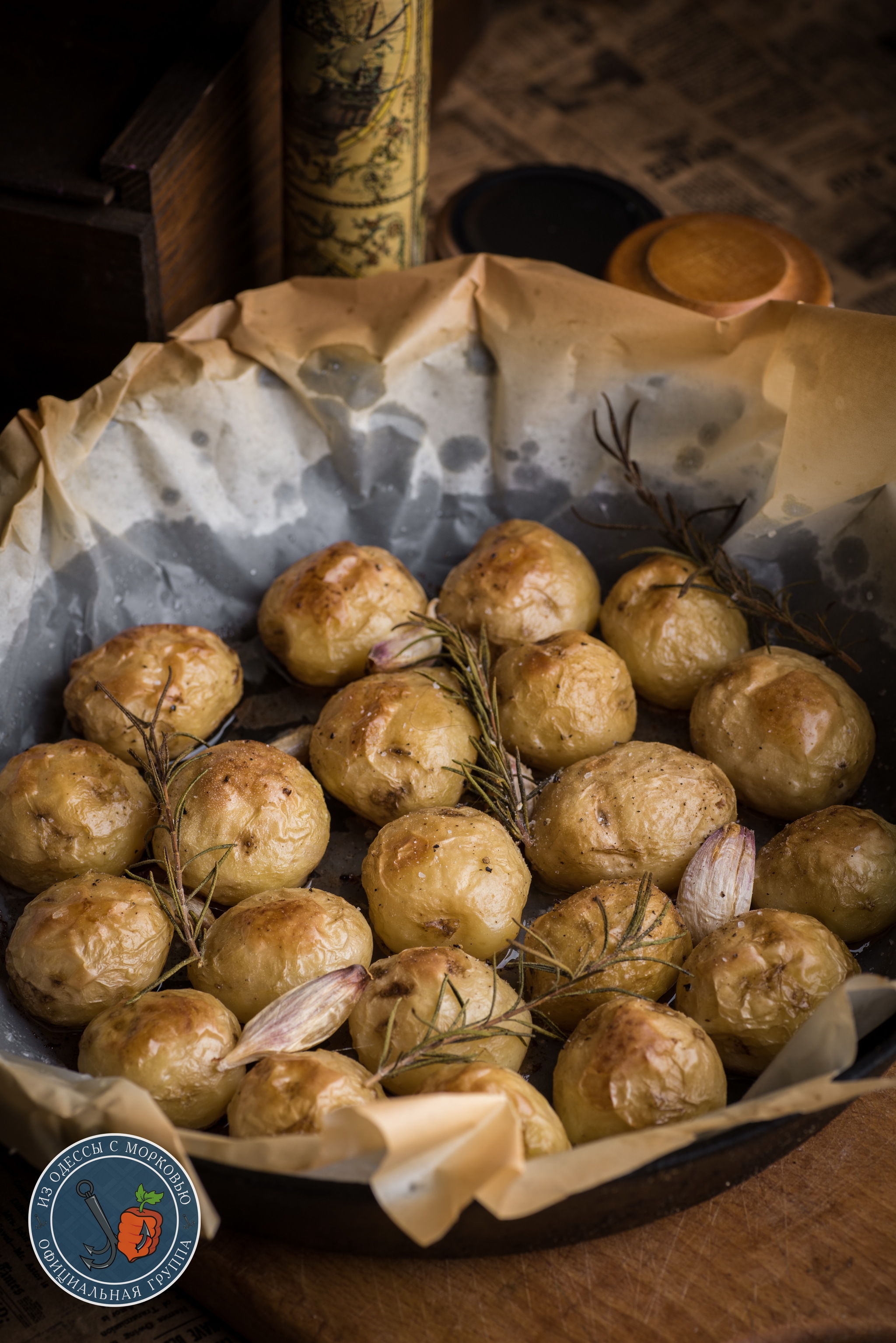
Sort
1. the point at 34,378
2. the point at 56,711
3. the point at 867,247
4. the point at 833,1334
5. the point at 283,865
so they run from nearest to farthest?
the point at 833,1334, the point at 283,865, the point at 56,711, the point at 34,378, the point at 867,247

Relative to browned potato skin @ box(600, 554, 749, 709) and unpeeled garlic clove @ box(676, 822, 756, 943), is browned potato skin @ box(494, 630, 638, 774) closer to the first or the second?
browned potato skin @ box(600, 554, 749, 709)

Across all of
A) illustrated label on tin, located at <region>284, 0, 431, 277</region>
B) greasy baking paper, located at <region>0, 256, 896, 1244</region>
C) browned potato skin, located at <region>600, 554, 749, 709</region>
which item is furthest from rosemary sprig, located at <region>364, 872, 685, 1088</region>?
illustrated label on tin, located at <region>284, 0, 431, 277</region>

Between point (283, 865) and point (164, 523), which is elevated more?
point (164, 523)

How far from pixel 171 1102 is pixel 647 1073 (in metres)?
0.56

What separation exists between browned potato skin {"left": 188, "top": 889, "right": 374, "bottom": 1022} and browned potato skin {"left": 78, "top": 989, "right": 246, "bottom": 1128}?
69mm

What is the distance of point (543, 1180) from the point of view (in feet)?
3.72

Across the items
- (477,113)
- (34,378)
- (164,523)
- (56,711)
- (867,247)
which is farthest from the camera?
(477,113)

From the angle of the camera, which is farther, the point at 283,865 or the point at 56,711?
the point at 56,711

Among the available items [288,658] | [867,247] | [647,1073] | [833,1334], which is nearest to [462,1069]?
[647,1073]

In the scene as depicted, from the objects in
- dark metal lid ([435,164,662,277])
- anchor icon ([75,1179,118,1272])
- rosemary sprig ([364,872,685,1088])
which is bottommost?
anchor icon ([75,1179,118,1272])

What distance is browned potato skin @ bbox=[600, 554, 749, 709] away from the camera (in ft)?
6.30

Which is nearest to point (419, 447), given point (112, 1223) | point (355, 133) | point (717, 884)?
point (355, 133)

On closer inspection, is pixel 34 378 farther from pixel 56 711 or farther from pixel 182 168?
pixel 56 711

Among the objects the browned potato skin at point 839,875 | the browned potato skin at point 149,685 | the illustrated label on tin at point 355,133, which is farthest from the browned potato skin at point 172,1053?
the illustrated label on tin at point 355,133
